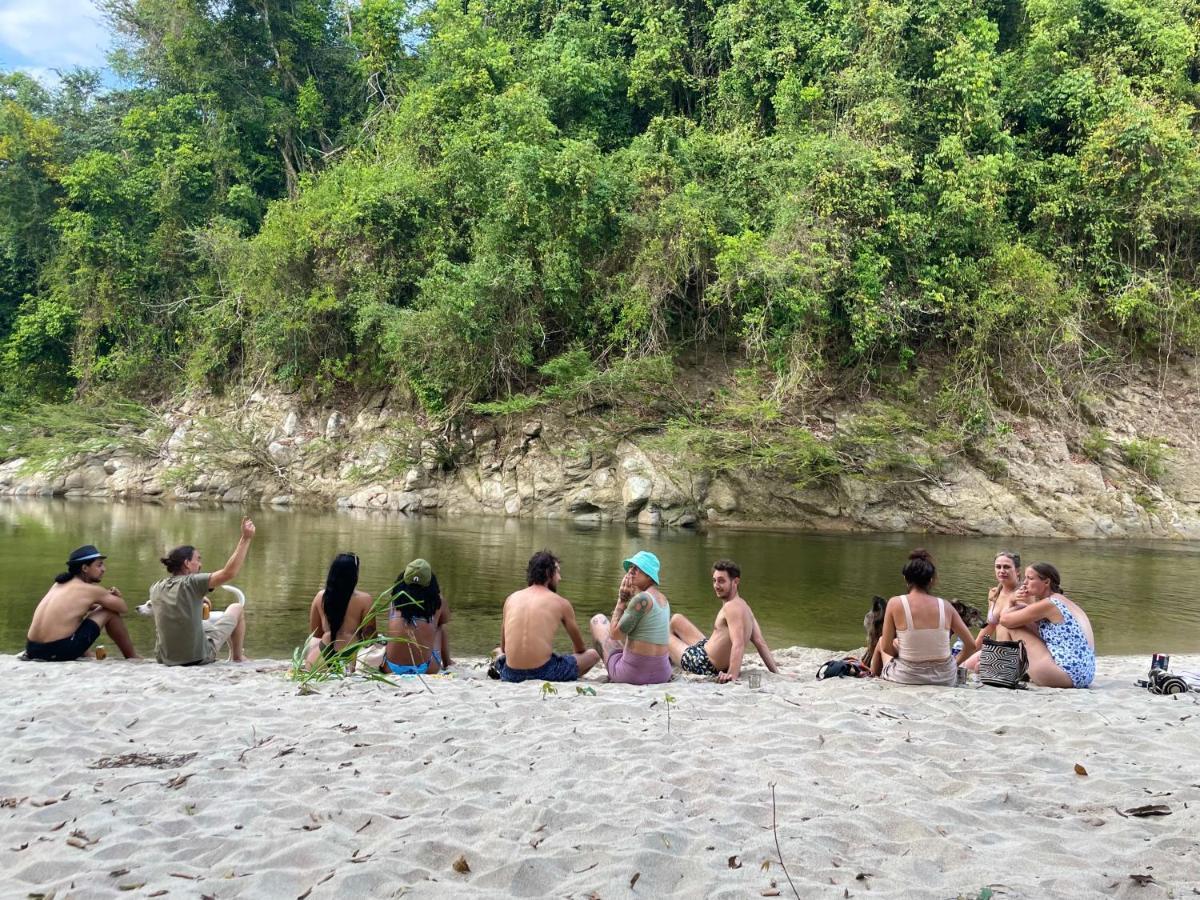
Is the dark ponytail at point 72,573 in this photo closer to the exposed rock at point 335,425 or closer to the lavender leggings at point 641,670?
the lavender leggings at point 641,670

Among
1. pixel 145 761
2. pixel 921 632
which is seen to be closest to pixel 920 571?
pixel 921 632

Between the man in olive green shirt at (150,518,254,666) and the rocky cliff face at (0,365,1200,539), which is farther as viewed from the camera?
the rocky cliff face at (0,365,1200,539)

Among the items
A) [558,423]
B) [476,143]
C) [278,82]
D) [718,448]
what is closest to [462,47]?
[476,143]

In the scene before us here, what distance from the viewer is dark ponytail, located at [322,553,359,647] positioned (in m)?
6.25

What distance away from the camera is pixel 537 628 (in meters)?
5.93

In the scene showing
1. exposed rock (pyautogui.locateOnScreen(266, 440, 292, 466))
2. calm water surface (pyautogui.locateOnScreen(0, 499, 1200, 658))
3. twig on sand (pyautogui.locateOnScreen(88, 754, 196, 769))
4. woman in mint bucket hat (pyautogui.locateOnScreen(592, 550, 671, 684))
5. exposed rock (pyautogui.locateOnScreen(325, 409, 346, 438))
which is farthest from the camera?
exposed rock (pyautogui.locateOnScreen(325, 409, 346, 438))

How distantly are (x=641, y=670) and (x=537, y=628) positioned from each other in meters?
0.79

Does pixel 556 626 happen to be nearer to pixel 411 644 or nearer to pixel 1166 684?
pixel 411 644

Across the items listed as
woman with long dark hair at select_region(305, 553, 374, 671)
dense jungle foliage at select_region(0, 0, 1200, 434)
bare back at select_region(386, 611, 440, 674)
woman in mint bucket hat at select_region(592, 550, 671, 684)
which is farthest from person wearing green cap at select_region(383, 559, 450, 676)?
dense jungle foliage at select_region(0, 0, 1200, 434)

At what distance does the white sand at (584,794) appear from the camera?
8.95ft

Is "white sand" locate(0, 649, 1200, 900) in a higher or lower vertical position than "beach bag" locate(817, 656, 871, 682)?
higher

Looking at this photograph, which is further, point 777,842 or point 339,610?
point 339,610

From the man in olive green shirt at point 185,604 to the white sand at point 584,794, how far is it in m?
0.95

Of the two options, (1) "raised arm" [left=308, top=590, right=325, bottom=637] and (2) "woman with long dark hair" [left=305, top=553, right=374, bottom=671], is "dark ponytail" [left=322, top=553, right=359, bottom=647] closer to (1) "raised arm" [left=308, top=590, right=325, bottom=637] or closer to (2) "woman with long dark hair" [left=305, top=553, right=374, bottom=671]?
(2) "woman with long dark hair" [left=305, top=553, right=374, bottom=671]
